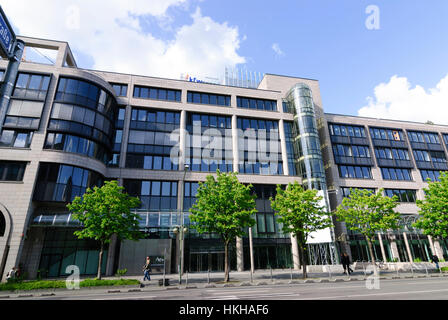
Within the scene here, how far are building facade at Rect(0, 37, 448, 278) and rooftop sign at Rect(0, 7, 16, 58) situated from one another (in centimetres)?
2071

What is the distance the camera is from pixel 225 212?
22.6 metres

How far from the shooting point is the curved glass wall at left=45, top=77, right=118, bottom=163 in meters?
27.2

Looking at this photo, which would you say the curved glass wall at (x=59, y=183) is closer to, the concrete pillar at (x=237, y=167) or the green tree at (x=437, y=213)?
the concrete pillar at (x=237, y=167)

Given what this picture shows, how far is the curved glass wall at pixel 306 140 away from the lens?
3559cm

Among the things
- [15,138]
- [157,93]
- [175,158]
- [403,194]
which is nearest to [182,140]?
[175,158]

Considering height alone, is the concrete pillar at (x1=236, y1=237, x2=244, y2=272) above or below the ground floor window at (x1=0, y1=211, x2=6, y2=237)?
below

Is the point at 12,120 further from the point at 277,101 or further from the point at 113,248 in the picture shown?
the point at 277,101

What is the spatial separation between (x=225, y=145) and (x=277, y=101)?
12.8 m

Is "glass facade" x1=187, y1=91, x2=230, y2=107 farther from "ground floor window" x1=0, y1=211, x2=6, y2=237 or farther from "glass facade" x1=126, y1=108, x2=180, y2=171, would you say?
"ground floor window" x1=0, y1=211, x2=6, y2=237

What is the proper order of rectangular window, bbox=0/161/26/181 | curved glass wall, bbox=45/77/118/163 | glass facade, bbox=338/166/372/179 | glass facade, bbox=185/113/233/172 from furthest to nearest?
glass facade, bbox=338/166/372/179, glass facade, bbox=185/113/233/172, curved glass wall, bbox=45/77/118/163, rectangular window, bbox=0/161/26/181

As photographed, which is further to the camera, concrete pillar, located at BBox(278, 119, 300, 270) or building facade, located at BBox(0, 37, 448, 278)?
concrete pillar, located at BBox(278, 119, 300, 270)

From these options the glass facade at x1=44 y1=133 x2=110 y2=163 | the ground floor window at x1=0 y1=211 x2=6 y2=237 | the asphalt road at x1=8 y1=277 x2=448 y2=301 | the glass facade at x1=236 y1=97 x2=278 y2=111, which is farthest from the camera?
the glass facade at x1=236 y1=97 x2=278 y2=111

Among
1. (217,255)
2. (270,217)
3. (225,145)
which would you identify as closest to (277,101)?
(225,145)

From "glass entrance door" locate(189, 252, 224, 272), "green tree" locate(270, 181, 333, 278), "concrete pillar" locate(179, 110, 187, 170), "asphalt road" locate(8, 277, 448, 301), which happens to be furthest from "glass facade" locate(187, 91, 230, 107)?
"asphalt road" locate(8, 277, 448, 301)
